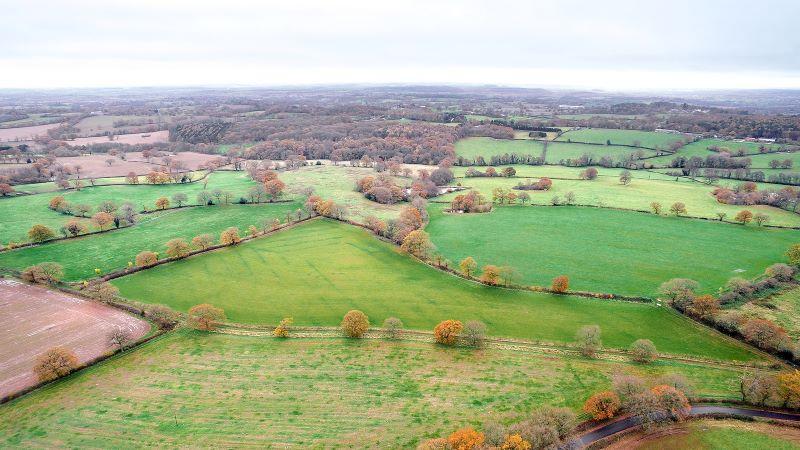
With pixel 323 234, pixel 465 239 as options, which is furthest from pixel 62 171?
pixel 465 239

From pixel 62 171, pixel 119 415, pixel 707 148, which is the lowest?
pixel 119 415

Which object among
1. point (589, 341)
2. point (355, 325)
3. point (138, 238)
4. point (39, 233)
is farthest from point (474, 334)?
point (39, 233)

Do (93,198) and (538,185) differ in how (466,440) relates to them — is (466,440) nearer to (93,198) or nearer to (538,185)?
(538,185)

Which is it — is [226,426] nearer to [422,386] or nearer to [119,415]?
[119,415]

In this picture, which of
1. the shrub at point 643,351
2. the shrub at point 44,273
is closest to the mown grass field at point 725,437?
the shrub at point 643,351

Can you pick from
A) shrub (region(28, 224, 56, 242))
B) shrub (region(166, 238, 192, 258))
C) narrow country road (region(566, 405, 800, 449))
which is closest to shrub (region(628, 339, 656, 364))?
narrow country road (region(566, 405, 800, 449))

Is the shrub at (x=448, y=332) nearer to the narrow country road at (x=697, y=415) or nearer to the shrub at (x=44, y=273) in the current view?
the narrow country road at (x=697, y=415)
